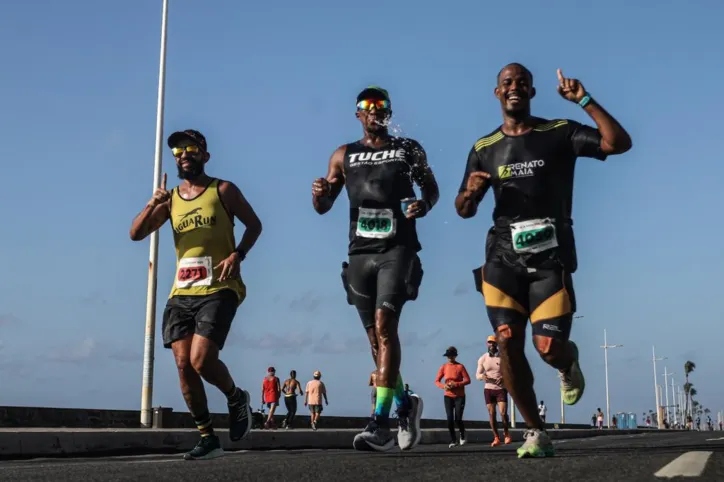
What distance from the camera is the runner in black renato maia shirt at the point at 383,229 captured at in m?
7.02

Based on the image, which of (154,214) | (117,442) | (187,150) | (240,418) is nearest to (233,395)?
(240,418)

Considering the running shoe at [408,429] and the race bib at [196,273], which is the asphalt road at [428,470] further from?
the race bib at [196,273]

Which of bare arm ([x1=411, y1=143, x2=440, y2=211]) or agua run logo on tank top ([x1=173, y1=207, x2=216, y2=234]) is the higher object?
bare arm ([x1=411, y1=143, x2=440, y2=211])

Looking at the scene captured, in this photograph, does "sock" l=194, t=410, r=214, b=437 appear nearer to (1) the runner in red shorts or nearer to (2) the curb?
(2) the curb

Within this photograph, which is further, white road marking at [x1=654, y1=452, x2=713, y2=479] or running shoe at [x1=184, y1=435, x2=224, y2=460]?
running shoe at [x1=184, y1=435, x2=224, y2=460]

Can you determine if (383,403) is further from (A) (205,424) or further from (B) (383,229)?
(A) (205,424)

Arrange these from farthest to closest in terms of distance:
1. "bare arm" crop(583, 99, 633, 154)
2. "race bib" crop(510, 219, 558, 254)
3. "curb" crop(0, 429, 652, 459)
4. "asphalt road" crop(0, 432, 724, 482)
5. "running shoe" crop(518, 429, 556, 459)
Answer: "curb" crop(0, 429, 652, 459), "race bib" crop(510, 219, 558, 254), "bare arm" crop(583, 99, 633, 154), "running shoe" crop(518, 429, 556, 459), "asphalt road" crop(0, 432, 724, 482)

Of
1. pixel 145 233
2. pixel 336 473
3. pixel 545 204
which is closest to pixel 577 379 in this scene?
pixel 545 204

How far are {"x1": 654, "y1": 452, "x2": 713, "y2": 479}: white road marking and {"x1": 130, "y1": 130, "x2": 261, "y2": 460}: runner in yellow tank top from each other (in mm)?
3517

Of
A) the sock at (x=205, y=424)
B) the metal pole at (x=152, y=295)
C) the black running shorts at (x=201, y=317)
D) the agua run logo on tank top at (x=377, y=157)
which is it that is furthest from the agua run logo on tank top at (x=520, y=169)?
the metal pole at (x=152, y=295)

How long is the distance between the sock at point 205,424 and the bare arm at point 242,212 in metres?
1.26

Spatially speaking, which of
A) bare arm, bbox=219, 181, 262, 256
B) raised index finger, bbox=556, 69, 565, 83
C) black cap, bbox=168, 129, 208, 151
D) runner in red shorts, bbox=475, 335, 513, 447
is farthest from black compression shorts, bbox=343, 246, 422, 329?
runner in red shorts, bbox=475, 335, 513, 447

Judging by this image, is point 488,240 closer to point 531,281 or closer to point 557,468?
point 531,281

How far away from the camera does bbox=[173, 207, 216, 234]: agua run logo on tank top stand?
738 centimetres
